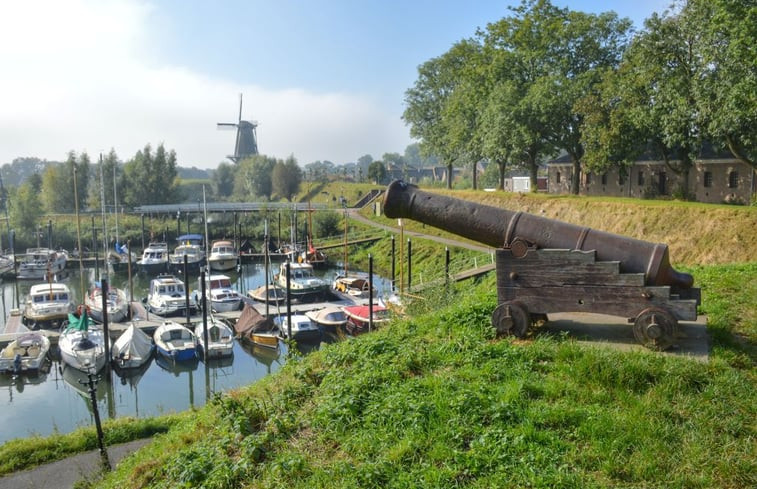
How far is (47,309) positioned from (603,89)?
32645 millimetres

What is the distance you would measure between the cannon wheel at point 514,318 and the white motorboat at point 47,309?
2861 cm

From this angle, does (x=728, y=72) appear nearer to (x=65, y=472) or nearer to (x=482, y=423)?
(x=482, y=423)

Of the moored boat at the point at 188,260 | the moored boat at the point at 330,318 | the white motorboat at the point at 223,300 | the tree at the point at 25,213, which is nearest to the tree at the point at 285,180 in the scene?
the tree at the point at 25,213

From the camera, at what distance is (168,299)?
3188cm

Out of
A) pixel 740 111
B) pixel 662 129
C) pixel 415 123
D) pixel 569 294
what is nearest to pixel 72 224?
pixel 415 123

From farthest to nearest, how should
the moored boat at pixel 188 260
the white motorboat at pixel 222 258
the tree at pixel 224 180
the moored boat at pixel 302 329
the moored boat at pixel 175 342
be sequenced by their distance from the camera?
the tree at pixel 224 180, the white motorboat at pixel 222 258, the moored boat at pixel 188 260, the moored boat at pixel 302 329, the moored boat at pixel 175 342

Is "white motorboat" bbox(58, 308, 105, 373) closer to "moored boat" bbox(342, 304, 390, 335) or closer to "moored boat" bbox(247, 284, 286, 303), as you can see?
"moored boat" bbox(342, 304, 390, 335)

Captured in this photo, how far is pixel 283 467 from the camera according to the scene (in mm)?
5266

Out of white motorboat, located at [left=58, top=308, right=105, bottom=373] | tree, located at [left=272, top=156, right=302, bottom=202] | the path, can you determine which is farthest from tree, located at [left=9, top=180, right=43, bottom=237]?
the path

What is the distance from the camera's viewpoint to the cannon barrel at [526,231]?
6.81 meters

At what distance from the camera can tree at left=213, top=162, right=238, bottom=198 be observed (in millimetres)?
113625

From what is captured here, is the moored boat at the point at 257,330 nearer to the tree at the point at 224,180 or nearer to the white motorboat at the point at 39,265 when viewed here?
the white motorboat at the point at 39,265

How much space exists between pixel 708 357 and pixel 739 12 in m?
21.3

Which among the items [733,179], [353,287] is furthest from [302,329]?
[733,179]
